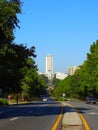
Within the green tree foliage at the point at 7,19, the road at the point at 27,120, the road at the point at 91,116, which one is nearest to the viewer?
the road at the point at 27,120

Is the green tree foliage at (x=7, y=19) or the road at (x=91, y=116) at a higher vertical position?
the green tree foliage at (x=7, y=19)

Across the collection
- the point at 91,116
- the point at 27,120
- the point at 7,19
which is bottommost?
the point at 27,120

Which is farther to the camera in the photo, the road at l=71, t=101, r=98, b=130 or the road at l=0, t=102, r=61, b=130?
the road at l=71, t=101, r=98, b=130

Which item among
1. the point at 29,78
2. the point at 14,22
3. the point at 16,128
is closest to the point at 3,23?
the point at 14,22

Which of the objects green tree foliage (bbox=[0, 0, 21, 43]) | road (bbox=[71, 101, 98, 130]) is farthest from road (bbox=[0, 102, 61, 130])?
green tree foliage (bbox=[0, 0, 21, 43])

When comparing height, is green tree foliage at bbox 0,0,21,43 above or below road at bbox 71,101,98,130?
above

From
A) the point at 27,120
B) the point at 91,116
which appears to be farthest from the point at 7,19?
the point at 27,120

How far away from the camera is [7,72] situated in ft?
267

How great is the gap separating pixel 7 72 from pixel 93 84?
147ft

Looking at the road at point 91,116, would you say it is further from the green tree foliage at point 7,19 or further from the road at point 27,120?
the green tree foliage at point 7,19

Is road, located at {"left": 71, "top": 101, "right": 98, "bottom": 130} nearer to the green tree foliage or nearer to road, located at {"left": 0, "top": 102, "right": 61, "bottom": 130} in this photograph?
road, located at {"left": 0, "top": 102, "right": 61, "bottom": 130}

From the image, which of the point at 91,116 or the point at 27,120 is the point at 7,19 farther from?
the point at 27,120

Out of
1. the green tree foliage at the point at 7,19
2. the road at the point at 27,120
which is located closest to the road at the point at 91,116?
the road at the point at 27,120

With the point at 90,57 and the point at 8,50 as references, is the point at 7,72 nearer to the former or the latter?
the point at 8,50
